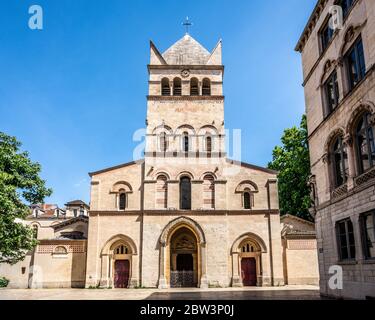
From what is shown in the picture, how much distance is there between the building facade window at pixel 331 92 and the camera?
16.8 m

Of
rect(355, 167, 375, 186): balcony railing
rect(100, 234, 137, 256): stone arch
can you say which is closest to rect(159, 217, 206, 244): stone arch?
rect(100, 234, 137, 256): stone arch

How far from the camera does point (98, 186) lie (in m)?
29.4

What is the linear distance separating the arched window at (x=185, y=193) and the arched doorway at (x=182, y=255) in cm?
127

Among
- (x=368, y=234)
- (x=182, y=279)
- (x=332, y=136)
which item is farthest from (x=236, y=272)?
(x=368, y=234)

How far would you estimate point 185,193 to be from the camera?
96.0 ft

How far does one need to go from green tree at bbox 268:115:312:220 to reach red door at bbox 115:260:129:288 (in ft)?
54.9

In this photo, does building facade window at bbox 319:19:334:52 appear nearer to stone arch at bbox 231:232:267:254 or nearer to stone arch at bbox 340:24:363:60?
stone arch at bbox 340:24:363:60

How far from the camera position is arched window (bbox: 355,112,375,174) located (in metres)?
13.5

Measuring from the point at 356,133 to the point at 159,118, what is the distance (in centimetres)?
1892

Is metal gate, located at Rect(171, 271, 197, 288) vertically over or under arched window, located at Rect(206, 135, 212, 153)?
under

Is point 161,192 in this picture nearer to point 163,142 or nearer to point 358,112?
point 163,142

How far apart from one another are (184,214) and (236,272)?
5797mm
